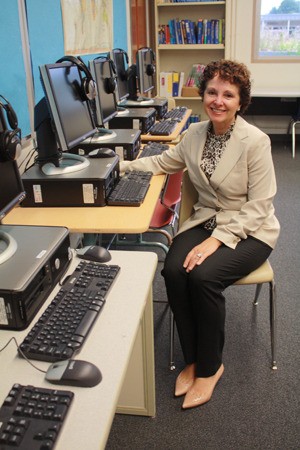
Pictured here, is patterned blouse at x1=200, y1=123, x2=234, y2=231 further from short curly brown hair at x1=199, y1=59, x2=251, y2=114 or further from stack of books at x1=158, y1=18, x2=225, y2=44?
stack of books at x1=158, y1=18, x2=225, y2=44

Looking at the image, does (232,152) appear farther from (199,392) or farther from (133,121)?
(133,121)

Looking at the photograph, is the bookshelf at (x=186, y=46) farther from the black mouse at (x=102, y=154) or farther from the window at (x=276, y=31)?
the black mouse at (x=102, y=154)

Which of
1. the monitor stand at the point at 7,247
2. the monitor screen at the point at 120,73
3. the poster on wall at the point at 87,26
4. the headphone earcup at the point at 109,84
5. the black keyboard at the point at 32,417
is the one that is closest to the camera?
the black keyboard at the point at 32,417

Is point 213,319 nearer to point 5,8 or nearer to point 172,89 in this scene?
point 5,8

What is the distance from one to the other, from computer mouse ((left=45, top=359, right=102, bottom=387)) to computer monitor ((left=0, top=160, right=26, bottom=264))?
0.38m

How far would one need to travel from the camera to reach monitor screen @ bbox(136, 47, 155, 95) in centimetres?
348

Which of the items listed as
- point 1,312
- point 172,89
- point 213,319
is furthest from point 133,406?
point 172,89

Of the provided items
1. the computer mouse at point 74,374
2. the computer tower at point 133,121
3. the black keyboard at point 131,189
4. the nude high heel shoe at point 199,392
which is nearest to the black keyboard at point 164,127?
the computer tower at point 133,121

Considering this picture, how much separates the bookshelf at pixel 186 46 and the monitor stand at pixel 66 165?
3619 millimetres

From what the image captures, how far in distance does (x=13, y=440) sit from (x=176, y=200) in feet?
5.80

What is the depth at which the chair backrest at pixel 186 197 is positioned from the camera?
209 cm

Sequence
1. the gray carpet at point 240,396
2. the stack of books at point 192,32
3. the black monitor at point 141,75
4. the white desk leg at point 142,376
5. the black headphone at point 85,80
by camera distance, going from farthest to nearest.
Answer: the stack of books at point 192,32
the black monitor at point 141,75
the black headphone at point 85,80
the gray carpet at point 240,396
the white desk leg at point 142,376

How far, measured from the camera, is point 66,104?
189 cm

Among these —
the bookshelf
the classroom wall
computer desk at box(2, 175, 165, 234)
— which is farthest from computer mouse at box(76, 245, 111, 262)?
the bookshelf
